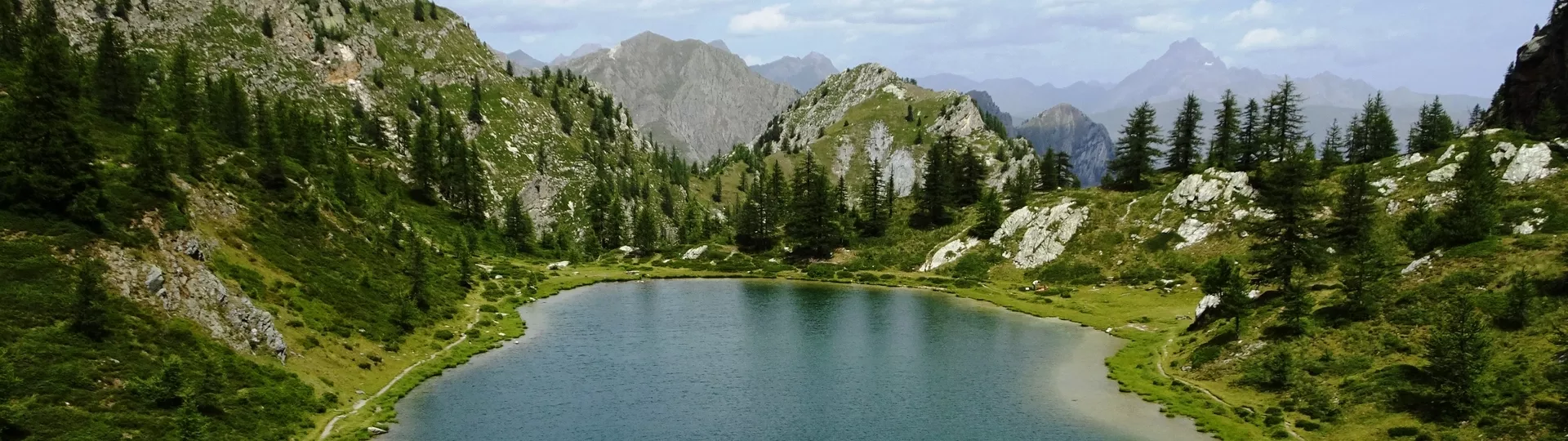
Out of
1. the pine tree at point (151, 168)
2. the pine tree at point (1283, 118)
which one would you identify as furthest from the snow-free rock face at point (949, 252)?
the pine tree at point (151, 168)

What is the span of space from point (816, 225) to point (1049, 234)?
45.7m

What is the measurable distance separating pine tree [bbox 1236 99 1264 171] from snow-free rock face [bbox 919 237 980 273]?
46719 millimetres

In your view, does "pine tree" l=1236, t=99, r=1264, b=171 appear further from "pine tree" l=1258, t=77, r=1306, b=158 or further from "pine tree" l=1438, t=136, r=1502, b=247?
"pine tree" l=1438, t=136, r=1502, b=247

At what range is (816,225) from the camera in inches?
5915

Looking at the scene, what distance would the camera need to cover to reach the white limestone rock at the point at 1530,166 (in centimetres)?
9170

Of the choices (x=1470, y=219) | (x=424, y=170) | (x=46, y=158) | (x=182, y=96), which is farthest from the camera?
(x=424, y=170)

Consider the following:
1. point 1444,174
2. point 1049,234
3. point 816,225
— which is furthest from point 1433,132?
point 816,225

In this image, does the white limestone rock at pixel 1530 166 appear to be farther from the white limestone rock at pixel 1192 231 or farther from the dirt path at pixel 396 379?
the dirt path at pixel 396 379

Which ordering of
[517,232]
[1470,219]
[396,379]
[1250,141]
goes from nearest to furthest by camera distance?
[396,379] → [1470,219] → [1250,141] → [517,232]

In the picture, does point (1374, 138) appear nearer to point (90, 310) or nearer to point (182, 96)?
point (90, 310)

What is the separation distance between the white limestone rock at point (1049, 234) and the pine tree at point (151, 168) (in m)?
115

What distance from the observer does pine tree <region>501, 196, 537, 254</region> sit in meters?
164

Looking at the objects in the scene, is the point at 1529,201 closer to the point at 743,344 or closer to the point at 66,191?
the point at 743,344

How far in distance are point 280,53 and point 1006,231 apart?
192 m
